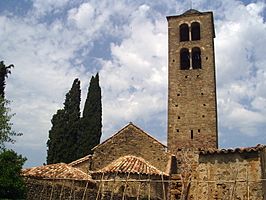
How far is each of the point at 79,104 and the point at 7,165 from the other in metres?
15.9

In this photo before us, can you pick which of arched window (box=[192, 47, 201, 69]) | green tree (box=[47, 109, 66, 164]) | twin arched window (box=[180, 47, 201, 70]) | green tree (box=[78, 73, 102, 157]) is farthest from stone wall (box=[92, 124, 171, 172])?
arched window (box=[192, 47, 201, 69])

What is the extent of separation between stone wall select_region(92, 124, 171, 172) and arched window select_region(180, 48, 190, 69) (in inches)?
264

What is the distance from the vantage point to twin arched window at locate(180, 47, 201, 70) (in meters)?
24.9

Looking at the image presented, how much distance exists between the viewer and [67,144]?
25734mm


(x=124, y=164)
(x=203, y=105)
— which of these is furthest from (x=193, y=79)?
(x=124, y=164)

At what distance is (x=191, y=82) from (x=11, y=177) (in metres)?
15.2

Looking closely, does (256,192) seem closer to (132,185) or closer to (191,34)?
(132,185)

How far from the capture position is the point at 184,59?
25.4 metres

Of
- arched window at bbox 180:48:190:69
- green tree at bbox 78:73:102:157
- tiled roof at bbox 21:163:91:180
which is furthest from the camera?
green tree at bbox 78:73:102:157

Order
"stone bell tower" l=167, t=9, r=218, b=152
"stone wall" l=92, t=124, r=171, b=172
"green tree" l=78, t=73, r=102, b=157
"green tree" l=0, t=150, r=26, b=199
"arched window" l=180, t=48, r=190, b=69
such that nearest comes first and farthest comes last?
"green tree" l=0, t=150, r=26, b=199 → "stone wall" l=92, t=124, r=171, b=172 → "stone bell tower" l=167, t=9, r=218, b=152 → "arched window" l=180, t=48, r=190, b=69 → "green tree" l=78, t=73, r=102, b=157

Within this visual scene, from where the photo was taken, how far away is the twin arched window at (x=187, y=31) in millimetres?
25938

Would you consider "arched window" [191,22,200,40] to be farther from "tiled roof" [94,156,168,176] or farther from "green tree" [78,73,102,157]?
"tiled roof" [94,156,168,176]

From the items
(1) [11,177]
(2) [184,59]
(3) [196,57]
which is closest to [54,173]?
(1) [11,177]

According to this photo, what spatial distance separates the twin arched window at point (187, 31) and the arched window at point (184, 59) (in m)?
1.02
